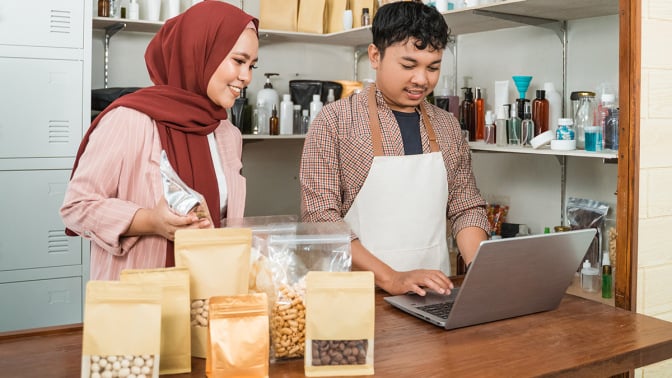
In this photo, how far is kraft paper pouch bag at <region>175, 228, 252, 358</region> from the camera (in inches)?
49.0

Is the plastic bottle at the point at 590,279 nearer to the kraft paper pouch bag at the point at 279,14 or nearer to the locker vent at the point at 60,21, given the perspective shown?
the kraft paper pouch bag at the point at 279,14

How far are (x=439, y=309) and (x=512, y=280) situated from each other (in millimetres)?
201

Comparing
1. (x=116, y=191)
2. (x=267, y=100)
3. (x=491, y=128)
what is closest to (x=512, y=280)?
(x=116, y=191)

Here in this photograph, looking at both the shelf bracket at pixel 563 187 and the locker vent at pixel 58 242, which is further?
the locker vent at pixel 58 242

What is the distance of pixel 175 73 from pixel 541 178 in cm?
181

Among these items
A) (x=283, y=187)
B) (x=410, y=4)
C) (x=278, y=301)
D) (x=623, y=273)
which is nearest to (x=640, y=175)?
(x=623, y=273)

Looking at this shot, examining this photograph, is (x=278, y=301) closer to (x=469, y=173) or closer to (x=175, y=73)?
(x=175, y=73)

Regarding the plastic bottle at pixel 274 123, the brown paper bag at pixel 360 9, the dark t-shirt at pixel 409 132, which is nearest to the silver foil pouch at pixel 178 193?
the dark t-shirt at pixel 409 132

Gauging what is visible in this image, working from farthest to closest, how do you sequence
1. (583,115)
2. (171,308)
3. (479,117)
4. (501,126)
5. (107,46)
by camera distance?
1. (107,46)
2. (479,117)
3. (501,126)
4. (583,115)
5. (171,308)

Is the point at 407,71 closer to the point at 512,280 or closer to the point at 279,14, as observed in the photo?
the point at 512,280

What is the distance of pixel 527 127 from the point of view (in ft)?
9.15

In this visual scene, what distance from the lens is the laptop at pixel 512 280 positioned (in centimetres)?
143

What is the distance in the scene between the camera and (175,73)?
1.90 m

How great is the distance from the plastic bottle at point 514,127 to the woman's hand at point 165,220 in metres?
1.70
